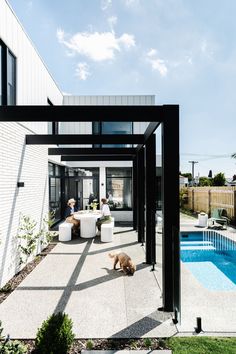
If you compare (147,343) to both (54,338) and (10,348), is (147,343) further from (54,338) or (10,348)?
(10,348)

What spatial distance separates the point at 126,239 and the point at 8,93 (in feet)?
20.8

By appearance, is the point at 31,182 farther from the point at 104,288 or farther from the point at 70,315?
the point at 70,315

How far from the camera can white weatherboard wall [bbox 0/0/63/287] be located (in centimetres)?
562

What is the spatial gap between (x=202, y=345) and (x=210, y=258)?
226 inches

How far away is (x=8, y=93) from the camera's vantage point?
6.14 m

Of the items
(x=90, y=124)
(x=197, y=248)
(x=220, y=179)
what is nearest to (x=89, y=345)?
(x=197, y=248)

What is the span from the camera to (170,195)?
4.25 m

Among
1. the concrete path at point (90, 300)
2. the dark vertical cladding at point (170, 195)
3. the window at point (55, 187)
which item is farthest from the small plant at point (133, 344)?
the window at point (55, 187)

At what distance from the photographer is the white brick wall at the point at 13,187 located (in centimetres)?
556

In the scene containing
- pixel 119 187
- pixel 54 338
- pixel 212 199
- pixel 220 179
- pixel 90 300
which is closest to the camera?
pixel 54 338

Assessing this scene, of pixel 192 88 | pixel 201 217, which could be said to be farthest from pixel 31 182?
pixel 192 88

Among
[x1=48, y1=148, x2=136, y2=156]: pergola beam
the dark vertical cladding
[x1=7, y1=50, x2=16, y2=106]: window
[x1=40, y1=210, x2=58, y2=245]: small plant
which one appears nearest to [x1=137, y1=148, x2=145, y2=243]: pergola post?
[x1=48, y1=148, x2=136, y2=156]: pergola beam

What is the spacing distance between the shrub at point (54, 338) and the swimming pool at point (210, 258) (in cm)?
398

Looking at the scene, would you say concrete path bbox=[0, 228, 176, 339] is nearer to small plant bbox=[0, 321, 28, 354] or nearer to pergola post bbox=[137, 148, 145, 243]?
small plant bbox=[0, 321, 28, 354]
